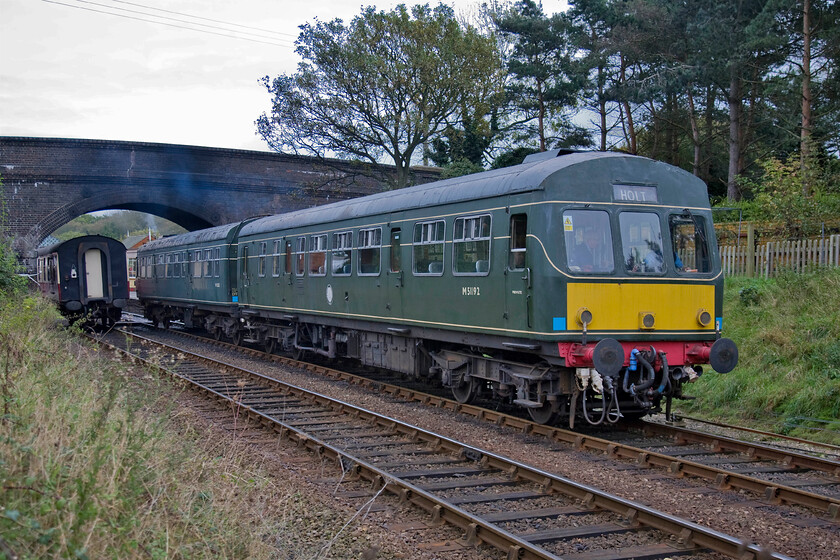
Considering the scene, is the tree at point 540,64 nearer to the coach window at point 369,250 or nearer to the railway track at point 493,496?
the coach window at point 369,250

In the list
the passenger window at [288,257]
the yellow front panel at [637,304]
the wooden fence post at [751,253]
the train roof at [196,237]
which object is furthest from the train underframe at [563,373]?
the train roof at [196,237]

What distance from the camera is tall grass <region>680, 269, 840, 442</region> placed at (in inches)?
415

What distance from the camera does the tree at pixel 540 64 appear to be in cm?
2969

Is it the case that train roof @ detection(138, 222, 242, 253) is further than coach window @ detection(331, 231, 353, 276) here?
Yes

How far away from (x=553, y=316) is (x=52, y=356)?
626 centimetres

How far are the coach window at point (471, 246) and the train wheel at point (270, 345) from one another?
391 inches

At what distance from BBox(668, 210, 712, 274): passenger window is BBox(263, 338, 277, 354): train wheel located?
1238 centimetres

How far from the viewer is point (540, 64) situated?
30547mm

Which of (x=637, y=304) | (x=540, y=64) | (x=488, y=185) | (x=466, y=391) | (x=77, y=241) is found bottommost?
(x=466, y=391)

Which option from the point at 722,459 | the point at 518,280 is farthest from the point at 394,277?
the point at 722,459

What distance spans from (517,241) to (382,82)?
18.8 meters

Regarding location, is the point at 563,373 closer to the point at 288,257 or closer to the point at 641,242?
the point at 641,242

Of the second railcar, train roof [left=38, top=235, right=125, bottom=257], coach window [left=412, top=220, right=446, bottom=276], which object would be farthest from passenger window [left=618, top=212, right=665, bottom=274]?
train roof [left=38, top=235, right=125, bottom=257]

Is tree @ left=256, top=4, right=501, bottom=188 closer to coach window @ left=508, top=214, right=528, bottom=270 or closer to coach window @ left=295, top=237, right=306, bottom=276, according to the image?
coach window @ left=295, top=237, right=306, bottom=276
